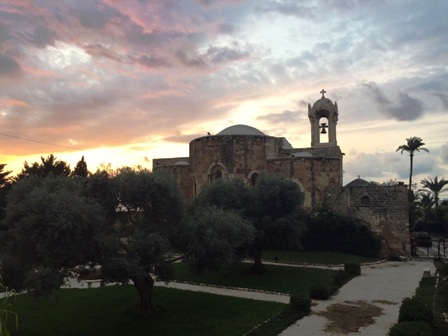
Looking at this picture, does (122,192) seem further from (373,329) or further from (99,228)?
(373,329)

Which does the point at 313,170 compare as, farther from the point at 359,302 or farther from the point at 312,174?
the point at 359,302

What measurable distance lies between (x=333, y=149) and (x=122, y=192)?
78.7 ft

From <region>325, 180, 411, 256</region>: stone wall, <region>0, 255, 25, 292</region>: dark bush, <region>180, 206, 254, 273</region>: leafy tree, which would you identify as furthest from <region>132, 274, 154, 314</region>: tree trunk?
<region>325, 180, 411, 256</region>: stone wall

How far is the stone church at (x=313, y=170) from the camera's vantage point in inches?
1163

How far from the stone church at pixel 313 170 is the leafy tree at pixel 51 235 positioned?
17376mm

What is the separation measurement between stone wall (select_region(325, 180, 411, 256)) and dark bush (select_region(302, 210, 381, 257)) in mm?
803

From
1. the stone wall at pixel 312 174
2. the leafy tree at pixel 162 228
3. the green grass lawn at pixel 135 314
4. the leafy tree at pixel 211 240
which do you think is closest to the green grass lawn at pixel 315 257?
the stone wall at pixel 312 174

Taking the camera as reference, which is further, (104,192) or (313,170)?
(313,170)

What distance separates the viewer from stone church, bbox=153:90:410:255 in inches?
1163

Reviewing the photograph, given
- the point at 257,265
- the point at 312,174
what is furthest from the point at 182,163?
the point at 257,265

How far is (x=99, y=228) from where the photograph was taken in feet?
39.8

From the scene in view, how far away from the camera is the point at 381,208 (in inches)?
1173

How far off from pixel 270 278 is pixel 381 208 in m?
13.0

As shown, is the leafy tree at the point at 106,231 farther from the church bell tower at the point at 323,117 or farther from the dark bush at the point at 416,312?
the church bell tower at the point at 323,117
